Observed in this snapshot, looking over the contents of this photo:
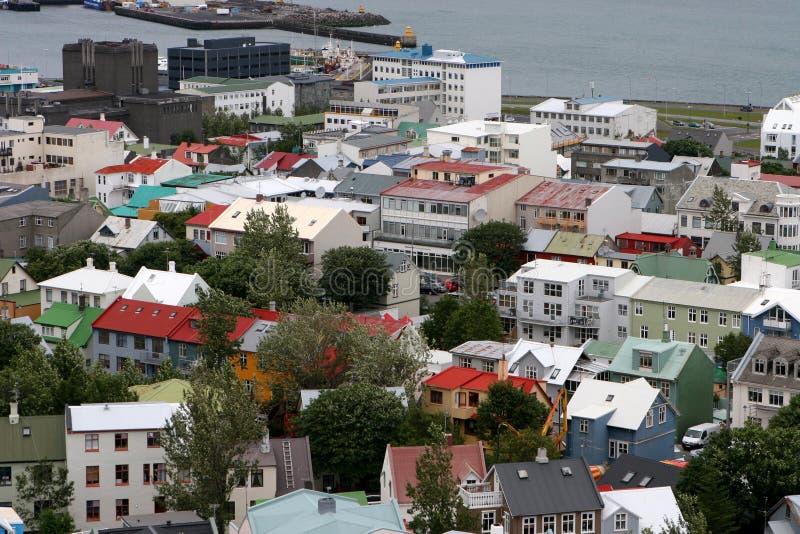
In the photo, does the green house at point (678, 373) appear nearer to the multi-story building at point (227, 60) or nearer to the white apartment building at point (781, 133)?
the white apartment building at point (781, 133)

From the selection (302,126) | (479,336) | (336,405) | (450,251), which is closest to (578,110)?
(302,126)

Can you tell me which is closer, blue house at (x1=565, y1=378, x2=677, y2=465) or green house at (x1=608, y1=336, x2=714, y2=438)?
blue house at (x1=565, y1=378, x2=677, y2=465)

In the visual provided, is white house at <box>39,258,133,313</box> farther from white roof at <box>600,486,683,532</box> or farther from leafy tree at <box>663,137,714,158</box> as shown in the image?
leafy tree at <box>663,137,714,158</box>

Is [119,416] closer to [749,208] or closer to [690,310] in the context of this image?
[690,310]

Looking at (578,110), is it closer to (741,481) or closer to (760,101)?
(760,101)

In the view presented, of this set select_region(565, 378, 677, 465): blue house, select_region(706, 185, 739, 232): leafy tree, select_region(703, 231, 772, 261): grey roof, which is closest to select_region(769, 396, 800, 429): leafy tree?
select_region(565, 378, 677, 465): blue house
